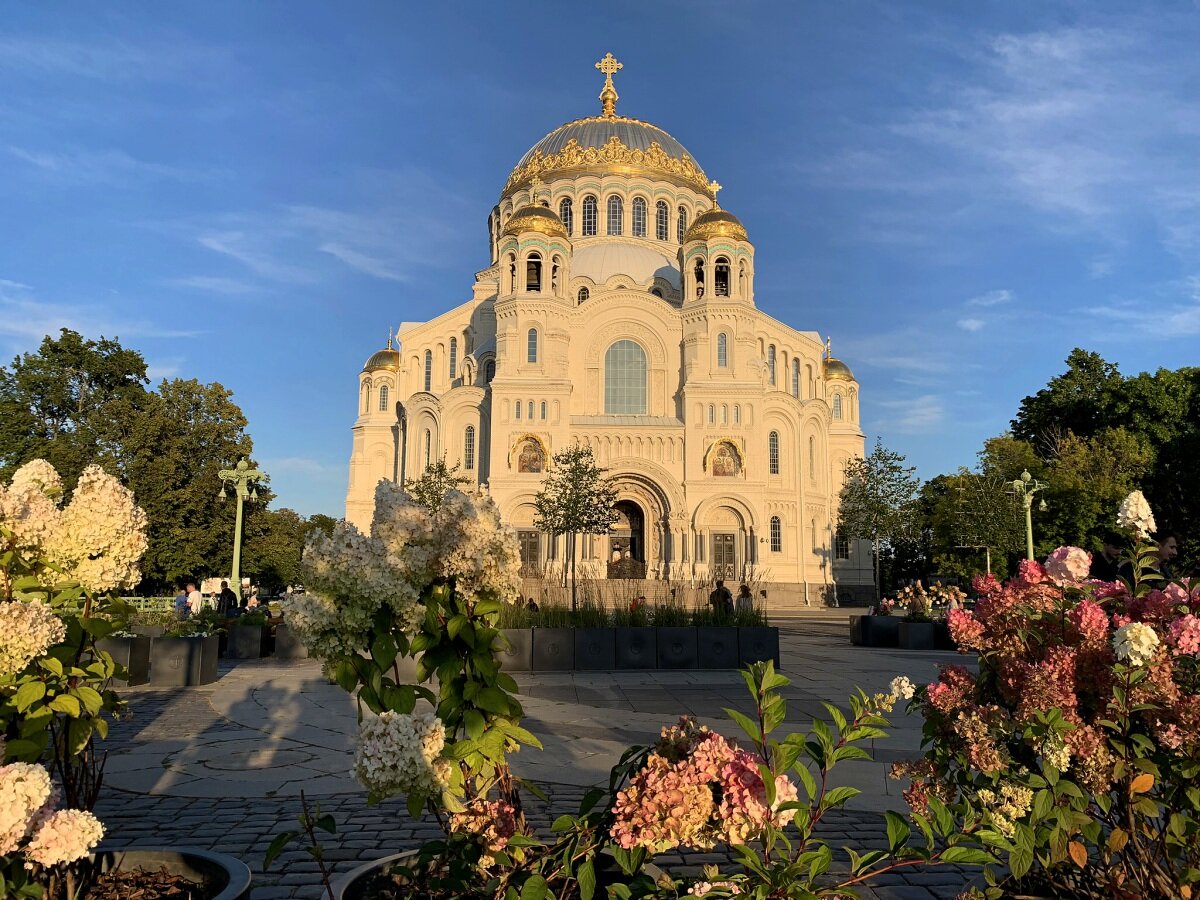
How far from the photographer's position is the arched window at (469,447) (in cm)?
4541

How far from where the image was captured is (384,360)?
177 feet

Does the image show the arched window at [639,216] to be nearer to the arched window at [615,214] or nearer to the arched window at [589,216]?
the arched window at [615,214]

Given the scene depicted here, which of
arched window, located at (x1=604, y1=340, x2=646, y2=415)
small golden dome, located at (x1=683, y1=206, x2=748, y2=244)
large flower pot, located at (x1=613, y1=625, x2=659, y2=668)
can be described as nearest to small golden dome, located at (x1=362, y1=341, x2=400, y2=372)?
arched window, located at (x1=604, y1=340, x2=646, y2=415)

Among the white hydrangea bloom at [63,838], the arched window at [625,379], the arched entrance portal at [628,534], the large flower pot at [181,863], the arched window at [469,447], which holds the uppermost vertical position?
the arched window at [625,379]

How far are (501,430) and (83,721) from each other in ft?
130

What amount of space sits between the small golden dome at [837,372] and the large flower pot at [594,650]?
4443 cm

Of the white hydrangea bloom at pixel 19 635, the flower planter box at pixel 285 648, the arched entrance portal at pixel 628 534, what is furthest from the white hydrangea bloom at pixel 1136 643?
the arched entrance portal at pixel 628 534

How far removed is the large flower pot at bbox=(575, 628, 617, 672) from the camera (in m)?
14.6

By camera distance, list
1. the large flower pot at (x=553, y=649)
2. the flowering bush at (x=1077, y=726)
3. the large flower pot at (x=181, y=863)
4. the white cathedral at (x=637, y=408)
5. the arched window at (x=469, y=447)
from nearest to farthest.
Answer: the flowering bush at (x=1077, y=726) → the large flower pot at (x=181, y=863) → the large flower pot at (x=553, y=649) → the white cathedral at (x=637, y=408) → the arched window at (x=469, y=447)

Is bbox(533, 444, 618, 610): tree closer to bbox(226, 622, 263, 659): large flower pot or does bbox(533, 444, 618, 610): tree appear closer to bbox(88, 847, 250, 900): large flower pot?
bbox(226, 622, 263, 659): large flower pot

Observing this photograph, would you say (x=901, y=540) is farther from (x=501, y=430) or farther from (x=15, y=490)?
(x=15, y=490)

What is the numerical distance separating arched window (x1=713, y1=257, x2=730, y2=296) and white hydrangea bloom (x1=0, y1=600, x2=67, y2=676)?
44.3 meters

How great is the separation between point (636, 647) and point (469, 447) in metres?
32.1

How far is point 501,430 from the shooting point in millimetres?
42656
